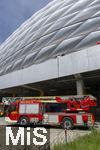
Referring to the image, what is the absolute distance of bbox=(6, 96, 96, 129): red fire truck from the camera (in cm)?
1967

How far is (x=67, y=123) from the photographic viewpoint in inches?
780

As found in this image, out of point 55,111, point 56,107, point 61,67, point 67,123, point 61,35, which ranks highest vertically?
point 61,35

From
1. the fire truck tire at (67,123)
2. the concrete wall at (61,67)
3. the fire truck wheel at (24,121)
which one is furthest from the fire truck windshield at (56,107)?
the concrete wall at (61,67)

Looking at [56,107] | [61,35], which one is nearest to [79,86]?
[56,107]

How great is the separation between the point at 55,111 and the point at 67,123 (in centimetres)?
148

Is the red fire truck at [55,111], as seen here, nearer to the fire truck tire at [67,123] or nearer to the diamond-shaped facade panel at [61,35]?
the fire truck tire at [67,123]

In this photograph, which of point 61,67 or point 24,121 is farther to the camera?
point 61,67

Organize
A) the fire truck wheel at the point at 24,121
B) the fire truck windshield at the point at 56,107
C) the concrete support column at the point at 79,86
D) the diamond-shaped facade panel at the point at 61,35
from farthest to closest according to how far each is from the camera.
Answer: the diamond-shaped facade panel at the point at 61,35 < the concrete support column at the point at 79,86 < the fire truck wheel at the point at 24,121 < the fire truck windshield at the point at 56,107

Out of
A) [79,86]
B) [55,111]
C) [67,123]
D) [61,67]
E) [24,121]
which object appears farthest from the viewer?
[79,86]

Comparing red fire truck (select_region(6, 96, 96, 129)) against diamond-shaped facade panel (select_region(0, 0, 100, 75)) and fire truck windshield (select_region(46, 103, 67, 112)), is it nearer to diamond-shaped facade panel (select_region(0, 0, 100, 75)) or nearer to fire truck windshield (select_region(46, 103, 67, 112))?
fire truck windshield (select_region(46, 103, 67, 112))

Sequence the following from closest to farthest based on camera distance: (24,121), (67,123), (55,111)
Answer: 1. (67,123)
2. (55,111)
3. (24,121)

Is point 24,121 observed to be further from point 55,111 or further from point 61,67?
point 61,67

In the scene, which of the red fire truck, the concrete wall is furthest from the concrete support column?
the red fire truck

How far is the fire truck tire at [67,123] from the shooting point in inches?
771
